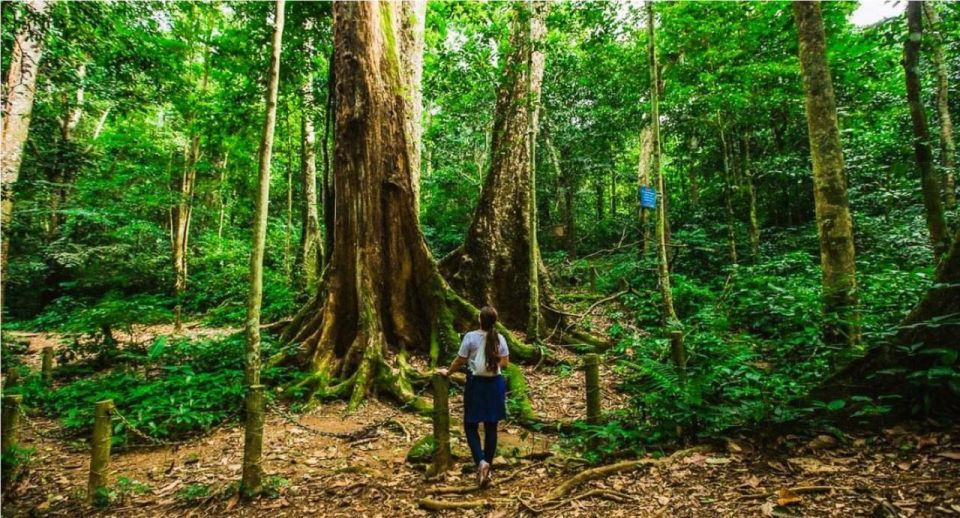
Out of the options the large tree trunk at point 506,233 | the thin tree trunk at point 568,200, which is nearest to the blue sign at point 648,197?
the large tree trunk at point 506,233

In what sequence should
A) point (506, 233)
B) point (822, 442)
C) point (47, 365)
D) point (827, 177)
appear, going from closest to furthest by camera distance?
point (822, 442)
point (827, 177)
point (47, 365)
point (506, 233)

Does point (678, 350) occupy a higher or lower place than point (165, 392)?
higher

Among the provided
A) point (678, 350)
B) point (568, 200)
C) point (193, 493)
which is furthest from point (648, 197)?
point (568, 200)

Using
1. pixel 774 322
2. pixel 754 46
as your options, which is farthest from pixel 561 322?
pixel 754 46

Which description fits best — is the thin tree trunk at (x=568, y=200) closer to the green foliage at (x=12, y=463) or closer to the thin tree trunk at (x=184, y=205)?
the thin tree trunk at (x=184, y=205)

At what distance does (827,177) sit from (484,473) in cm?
510

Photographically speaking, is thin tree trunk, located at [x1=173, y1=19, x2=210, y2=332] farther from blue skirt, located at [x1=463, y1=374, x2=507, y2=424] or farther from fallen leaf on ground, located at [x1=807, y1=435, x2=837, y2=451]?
fallen leaf on ground, located at [x1=807, y1=435, x2=837, y2=451]

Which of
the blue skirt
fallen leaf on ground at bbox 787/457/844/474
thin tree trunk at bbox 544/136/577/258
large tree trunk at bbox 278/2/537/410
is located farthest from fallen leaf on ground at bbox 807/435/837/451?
thin tree trunk at bbox 544/136/577/258

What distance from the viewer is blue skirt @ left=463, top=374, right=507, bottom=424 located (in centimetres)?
402

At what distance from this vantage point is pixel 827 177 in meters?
5.28

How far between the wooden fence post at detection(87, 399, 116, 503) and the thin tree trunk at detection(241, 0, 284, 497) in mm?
1118

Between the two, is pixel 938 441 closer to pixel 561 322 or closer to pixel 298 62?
pixel 561 322

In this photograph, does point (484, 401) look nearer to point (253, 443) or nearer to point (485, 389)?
point (485, 389)

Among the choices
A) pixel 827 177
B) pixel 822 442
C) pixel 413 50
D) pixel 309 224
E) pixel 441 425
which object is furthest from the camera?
pixel 309 224
